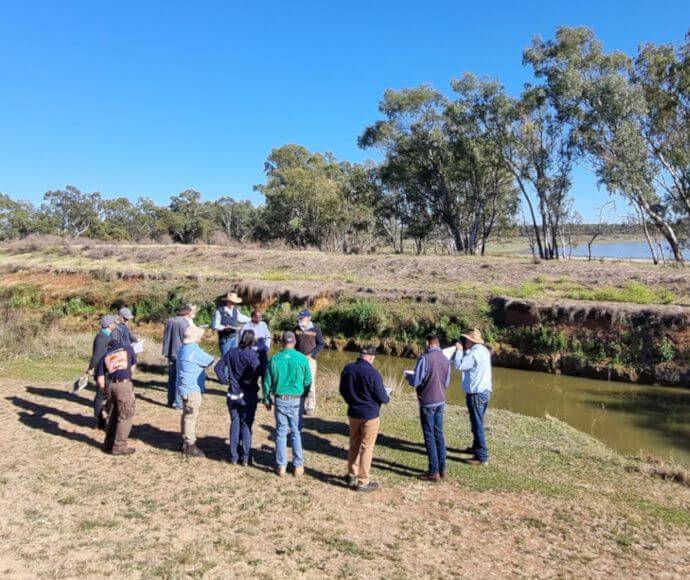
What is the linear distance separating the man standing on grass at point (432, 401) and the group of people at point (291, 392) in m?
0.01

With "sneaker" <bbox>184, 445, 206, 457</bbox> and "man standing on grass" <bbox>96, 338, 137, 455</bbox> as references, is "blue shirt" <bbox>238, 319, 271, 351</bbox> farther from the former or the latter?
"man standing on grass" <bbox>96, 338, 137, 455</bbox>

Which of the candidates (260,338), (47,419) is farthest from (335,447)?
(47,419)

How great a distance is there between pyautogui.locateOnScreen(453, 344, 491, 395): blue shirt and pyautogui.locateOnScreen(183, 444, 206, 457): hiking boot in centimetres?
361

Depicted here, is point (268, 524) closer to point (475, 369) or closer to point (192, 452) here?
point (192, 452)

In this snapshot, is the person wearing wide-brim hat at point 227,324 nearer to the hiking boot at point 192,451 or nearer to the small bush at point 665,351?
the hiking boot at point 192,451

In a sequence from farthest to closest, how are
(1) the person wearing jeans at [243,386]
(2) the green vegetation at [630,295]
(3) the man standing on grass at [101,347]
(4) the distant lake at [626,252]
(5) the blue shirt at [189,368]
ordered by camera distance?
1. (4) the distant lake at [626,252]
2. (2) the green vegetation at [630,295]
3. (3) the man standing on grass at [101,347]
4. (5) the blue shirt at [189,368]
5. (1) the person wearing jeans at [243,386]

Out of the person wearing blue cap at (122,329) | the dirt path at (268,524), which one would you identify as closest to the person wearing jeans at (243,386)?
the dirt path at (268,524)

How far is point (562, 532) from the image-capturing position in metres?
5.32

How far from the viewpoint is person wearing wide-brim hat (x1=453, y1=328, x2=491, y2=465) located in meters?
7.03

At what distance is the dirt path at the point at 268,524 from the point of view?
4.47m

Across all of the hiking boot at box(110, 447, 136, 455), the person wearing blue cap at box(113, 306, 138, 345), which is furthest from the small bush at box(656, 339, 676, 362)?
the hiking boot at box(110, 447, 136, 455)

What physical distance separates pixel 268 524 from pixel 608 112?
28242 mm

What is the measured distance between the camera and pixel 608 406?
12719mm

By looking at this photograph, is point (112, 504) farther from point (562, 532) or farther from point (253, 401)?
point (562, 532)
